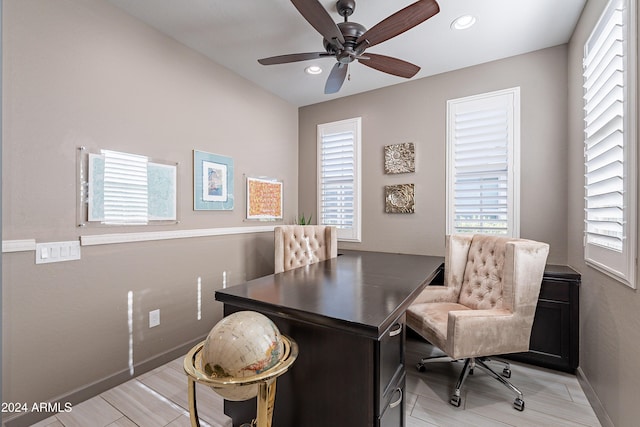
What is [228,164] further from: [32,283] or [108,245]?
[32,283]

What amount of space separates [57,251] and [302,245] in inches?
80.6

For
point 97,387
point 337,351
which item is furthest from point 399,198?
point 97,387

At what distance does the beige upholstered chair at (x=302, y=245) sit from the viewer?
3.12 m

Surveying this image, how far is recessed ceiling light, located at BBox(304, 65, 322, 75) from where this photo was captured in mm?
3006

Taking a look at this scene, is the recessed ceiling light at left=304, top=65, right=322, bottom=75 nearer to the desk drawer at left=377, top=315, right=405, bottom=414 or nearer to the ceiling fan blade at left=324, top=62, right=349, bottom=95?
the ceiling fan blade at left=324, top=62, right=349, bottom=95

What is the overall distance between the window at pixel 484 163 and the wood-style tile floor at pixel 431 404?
1.31 m

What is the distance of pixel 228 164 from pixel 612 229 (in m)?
3.06

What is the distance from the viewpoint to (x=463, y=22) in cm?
233

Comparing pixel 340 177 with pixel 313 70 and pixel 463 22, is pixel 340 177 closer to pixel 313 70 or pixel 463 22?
pixel 313 70

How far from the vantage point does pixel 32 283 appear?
1.78m

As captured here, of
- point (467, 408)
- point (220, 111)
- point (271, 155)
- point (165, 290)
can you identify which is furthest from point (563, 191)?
point (165, 290)

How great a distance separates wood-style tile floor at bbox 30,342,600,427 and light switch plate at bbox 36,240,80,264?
1.00 m

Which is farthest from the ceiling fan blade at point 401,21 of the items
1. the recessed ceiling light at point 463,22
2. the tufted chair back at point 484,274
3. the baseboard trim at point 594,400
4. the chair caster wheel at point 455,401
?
the baseboard trim at point 594,400

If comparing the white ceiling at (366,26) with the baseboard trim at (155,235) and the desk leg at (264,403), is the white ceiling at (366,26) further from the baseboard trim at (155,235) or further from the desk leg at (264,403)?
the desk leg at (264,403)
